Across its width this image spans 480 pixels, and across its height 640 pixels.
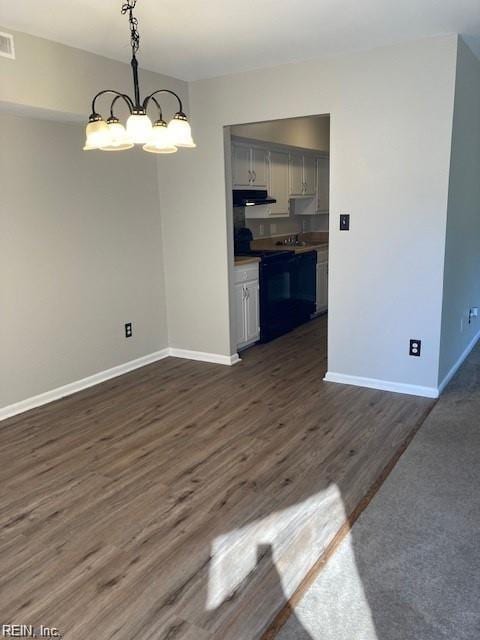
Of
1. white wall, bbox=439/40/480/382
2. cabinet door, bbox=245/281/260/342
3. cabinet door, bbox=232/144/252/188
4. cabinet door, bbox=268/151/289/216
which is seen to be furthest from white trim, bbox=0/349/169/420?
white wall, bbox=439/40/480/382

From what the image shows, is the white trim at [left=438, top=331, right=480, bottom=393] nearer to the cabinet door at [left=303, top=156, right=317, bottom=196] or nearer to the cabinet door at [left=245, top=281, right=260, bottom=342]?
the cabinet door at [left=245, top=281, right=260, bottom=342]

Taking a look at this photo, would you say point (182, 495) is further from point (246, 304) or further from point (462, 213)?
point (462, 213)

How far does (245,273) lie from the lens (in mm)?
5051

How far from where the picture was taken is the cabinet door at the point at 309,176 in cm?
669

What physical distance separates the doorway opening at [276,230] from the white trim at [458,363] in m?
1.24

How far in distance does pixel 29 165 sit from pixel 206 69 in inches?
61.9

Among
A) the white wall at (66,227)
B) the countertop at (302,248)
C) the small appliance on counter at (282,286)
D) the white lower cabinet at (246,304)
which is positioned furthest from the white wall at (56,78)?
the countertop at (302,248)

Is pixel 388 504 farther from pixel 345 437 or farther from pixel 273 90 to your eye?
pixel 273 90

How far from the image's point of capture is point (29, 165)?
3.67 metres

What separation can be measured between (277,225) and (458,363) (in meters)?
3.18

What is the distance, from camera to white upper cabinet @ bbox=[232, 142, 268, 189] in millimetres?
5301

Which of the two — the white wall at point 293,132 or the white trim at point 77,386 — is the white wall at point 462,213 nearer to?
the white wall at point 293,132

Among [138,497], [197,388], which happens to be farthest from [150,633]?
[197,388]

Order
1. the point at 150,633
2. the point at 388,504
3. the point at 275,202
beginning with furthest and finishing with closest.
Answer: the point at 275,202
the point at 388,504
the point at 150,633
